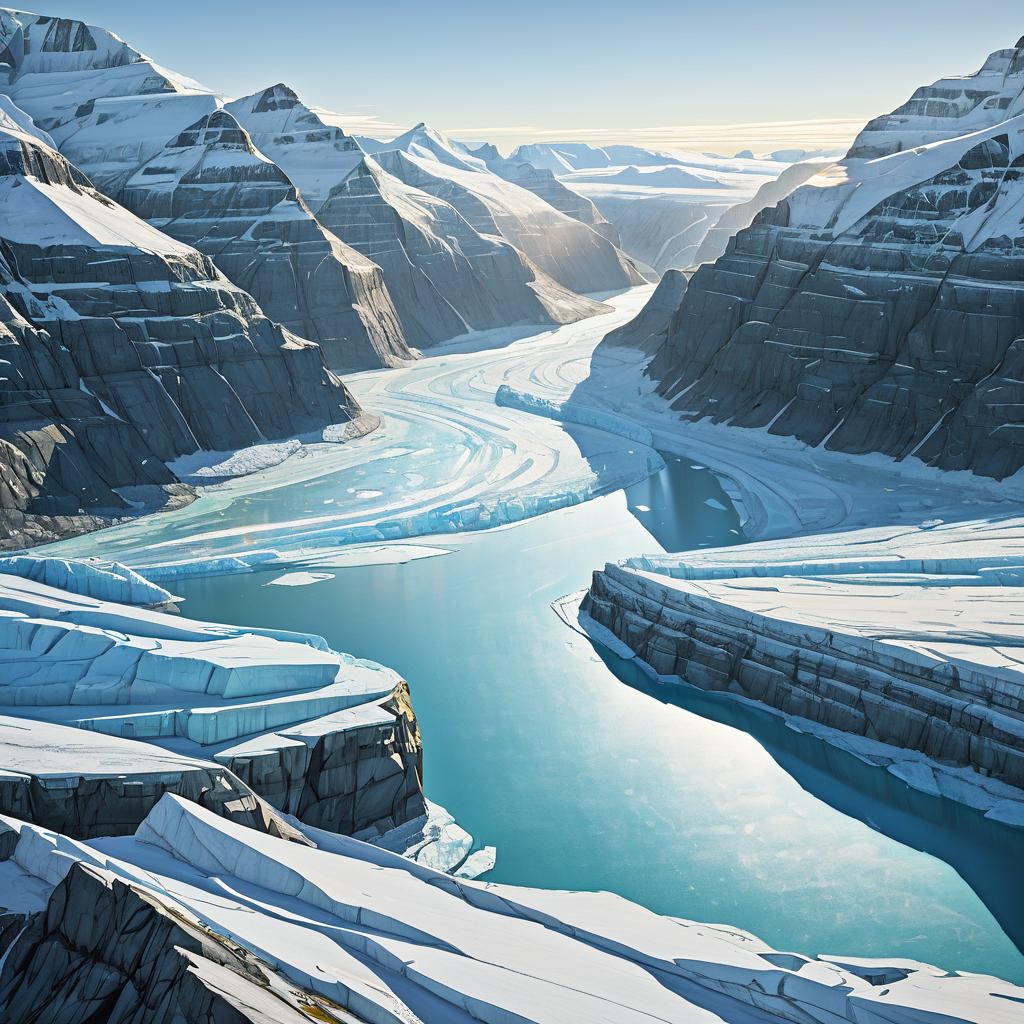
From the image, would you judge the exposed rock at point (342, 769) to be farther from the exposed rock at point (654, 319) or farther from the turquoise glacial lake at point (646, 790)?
the exposed rock at point (654, 319)

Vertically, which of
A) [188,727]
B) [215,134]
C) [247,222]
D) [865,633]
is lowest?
[188,727]

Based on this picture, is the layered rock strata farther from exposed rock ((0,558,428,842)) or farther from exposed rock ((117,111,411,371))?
exposed rock ((117,111,411,371))

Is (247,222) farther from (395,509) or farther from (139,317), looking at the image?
(395,509)

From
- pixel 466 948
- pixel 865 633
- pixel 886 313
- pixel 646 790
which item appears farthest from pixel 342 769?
pixel 886 313

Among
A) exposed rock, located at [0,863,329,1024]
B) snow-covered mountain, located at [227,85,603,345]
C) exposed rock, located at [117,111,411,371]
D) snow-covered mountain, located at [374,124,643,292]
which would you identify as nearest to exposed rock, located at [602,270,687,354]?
snow-covered mountain, located at [227,85,603,345]

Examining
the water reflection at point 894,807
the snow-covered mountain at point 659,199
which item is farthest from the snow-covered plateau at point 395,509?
the snow-covered mountain at point 659,199
